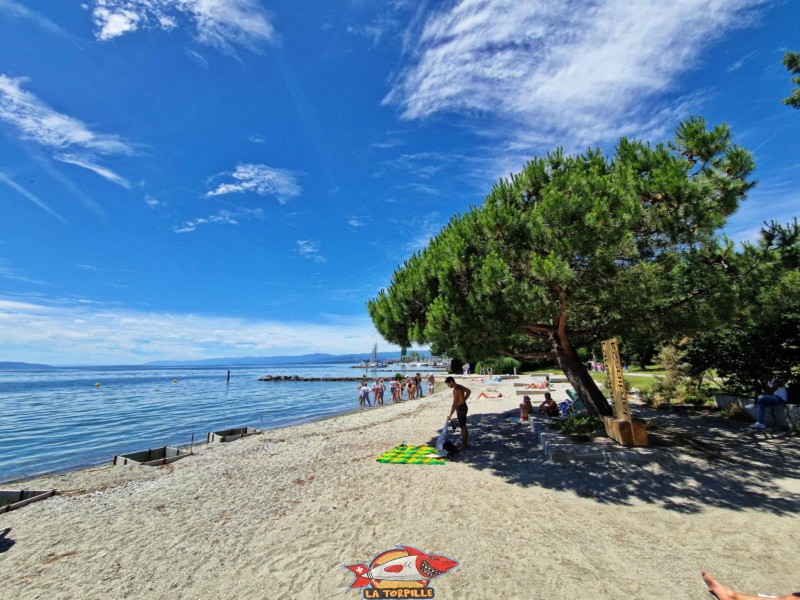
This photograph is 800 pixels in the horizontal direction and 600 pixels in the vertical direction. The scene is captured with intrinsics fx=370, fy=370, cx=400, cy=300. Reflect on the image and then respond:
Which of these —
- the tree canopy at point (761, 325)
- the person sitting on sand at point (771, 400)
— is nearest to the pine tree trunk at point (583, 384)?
the tree canopy at point (761, 325)

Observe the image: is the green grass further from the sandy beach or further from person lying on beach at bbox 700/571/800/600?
person lying on beach at bbox 700/571/800/600

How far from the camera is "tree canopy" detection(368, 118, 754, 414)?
7016 millimetres

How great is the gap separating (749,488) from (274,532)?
765cm


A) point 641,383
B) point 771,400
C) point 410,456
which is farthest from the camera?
point 641,383

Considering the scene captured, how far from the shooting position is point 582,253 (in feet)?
24.2

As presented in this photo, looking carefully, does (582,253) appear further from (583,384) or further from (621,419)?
(583,384)

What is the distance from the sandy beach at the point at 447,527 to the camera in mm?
3959

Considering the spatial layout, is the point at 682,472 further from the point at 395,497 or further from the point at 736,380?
the point at 736,380

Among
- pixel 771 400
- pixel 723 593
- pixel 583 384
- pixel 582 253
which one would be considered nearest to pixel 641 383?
pixel 771 400

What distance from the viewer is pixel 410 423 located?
14.9m

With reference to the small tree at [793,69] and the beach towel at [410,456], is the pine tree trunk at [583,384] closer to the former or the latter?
the beach towel at [410,456]

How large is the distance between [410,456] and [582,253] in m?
6.17

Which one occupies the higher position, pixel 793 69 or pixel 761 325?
pixel 793 69

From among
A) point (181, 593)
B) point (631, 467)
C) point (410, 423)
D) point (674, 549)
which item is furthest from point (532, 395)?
point (181, 593)
